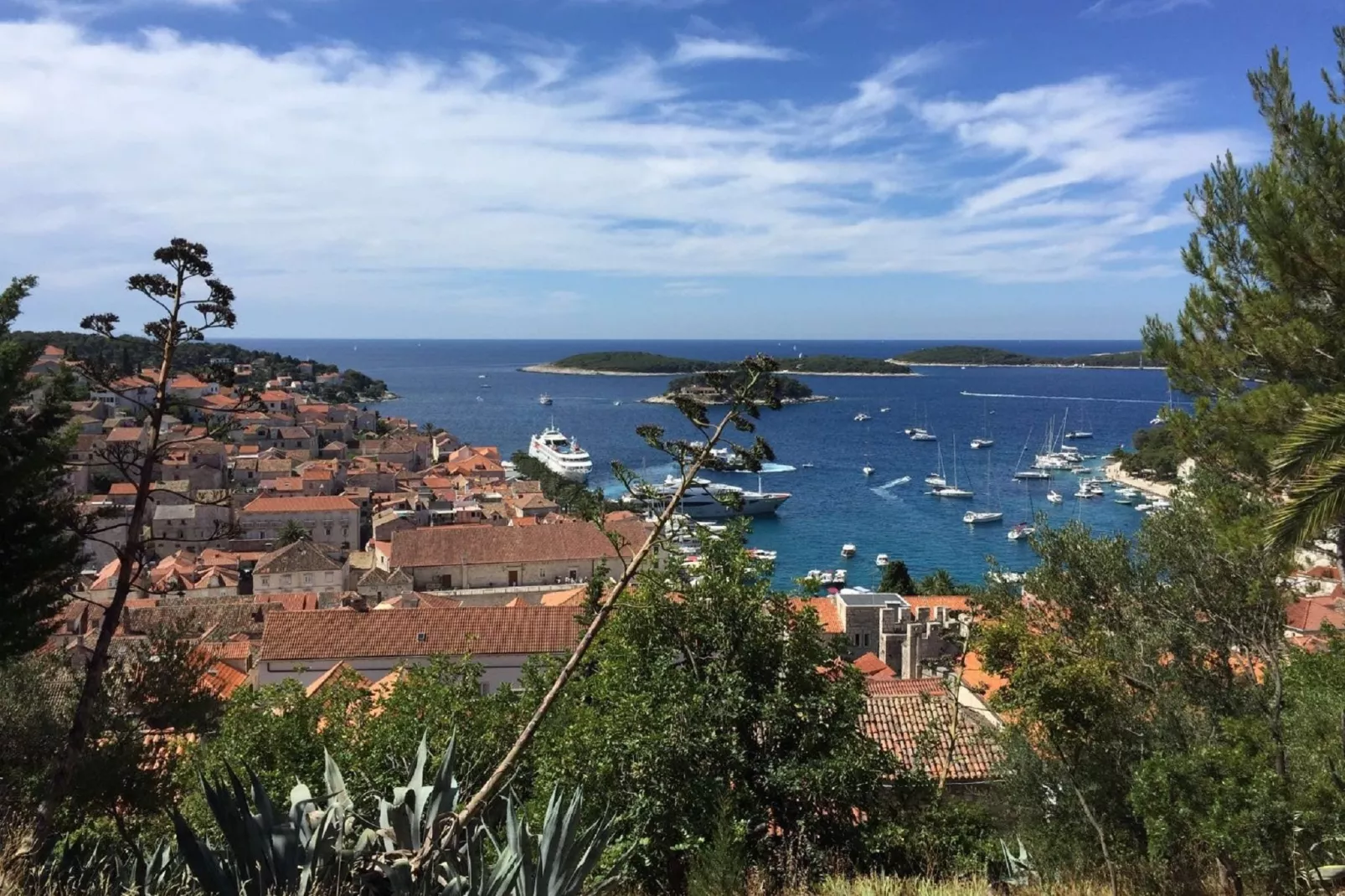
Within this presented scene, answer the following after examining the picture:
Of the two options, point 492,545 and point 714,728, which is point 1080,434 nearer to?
point 492,545

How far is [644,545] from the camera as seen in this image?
4383mm

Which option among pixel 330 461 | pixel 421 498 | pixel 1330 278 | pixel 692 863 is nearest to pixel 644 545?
pixel 692 863

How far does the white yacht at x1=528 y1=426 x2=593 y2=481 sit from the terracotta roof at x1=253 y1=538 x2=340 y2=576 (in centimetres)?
3144

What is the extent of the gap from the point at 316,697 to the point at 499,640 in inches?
402

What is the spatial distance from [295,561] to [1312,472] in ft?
106

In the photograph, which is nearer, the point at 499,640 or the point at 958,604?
the point at 499,640

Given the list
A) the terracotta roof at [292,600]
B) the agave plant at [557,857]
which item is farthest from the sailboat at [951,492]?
the agave plant at [557,857]

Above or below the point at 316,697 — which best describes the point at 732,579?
above

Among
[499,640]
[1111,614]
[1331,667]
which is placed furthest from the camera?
[499,640]

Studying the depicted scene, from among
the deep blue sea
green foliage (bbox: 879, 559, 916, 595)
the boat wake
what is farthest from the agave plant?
the boat wake

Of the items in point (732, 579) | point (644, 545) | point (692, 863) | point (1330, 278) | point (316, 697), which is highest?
point (1330, 278)

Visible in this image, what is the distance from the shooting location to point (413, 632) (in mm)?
20188

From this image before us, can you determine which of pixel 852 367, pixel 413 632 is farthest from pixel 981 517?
pixel 852 367

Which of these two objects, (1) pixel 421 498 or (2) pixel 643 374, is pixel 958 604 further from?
(2) pixel 643 374
